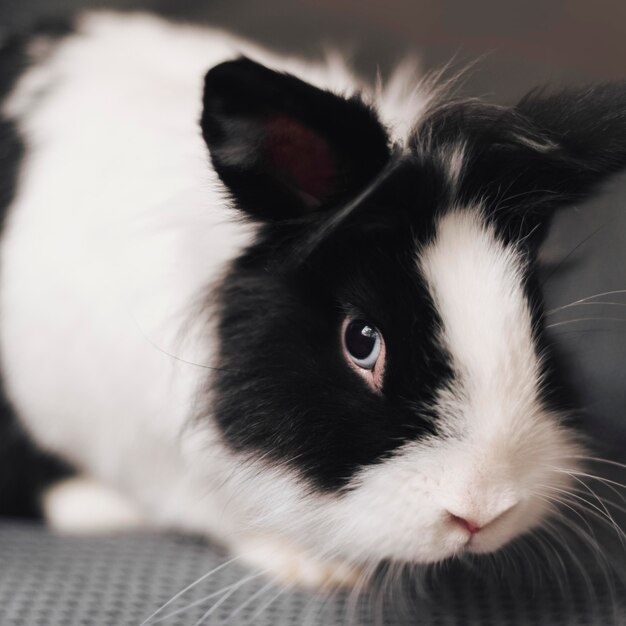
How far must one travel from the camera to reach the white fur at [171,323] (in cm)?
74

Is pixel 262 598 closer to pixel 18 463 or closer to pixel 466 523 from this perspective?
pixel 466 523

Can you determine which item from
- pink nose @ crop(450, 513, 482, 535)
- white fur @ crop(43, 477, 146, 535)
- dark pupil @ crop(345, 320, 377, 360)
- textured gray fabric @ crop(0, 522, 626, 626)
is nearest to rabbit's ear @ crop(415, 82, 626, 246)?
dark pupil @ crop(345, 320, 377, 360)

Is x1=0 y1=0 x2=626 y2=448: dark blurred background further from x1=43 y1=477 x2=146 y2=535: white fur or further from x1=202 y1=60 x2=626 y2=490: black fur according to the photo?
x1=43 y1=477 x2=146 y2=535: white fur

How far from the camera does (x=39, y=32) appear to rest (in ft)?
4.01

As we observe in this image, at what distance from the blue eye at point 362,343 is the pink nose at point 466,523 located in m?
0.14

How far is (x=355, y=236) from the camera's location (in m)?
0.79

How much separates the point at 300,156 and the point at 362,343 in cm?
17

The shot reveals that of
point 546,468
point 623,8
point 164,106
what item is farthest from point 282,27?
point 546,468

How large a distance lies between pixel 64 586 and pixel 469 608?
16.1 inches

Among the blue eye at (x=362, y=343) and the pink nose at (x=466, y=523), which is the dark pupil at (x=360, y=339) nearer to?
the blue eye at (x=362, y=343)

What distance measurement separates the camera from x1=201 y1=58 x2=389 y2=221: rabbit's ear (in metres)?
0.70

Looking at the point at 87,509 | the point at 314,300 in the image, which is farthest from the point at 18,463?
the point at 314,300

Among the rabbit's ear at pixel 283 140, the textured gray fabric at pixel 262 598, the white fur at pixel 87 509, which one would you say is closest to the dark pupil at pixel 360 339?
the rabbit's ear at pixel 283 140

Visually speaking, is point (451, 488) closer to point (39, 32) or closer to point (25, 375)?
point (25, 375)
